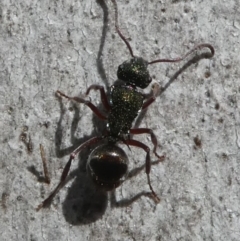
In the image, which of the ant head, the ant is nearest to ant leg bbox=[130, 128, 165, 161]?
the ant

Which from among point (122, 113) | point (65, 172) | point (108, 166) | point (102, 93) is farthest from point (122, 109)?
point (65, 172)

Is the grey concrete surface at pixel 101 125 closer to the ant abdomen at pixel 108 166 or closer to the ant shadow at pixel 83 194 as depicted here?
the ant shadow at pixel 83 194

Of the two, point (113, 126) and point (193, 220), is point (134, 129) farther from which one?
point (193, 220)

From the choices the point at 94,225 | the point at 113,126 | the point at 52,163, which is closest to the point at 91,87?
the point at 113,126

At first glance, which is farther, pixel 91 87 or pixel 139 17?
pixel 139 17

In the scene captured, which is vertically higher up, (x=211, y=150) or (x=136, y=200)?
(x=211, y=150)

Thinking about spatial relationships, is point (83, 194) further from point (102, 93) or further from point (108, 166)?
point (102, 93)
